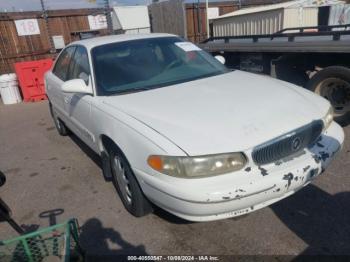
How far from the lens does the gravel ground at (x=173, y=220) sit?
2555mm

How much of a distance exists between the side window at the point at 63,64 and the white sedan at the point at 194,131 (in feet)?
2.35

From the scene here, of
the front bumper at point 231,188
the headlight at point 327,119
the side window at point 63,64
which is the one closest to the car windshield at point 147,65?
the side window at point 63,64

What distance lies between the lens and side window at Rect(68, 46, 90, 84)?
11.6ft

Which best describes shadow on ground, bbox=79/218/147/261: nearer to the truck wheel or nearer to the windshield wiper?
the windshield wiper

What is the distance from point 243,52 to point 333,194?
3.79 meters

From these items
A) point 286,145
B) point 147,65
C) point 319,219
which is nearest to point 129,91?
point 147,65

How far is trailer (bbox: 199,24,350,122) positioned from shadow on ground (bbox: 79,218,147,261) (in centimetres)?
361

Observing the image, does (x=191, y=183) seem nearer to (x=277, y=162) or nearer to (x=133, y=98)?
(x=277, y=162)

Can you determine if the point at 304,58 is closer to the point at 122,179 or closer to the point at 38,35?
the point at 122,179

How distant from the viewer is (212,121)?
7.97ft

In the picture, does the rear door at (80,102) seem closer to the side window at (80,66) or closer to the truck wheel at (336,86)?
the side window at (80,66)

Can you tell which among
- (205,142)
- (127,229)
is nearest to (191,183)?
(205,142)

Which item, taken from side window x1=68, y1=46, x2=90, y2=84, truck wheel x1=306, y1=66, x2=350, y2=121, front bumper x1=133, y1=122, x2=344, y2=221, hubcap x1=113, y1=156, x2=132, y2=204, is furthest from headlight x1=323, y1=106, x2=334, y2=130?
side window x1=68, y1=46, x2=90, y2=84

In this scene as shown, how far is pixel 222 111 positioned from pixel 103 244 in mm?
1526
